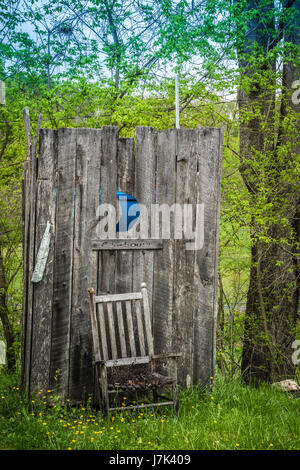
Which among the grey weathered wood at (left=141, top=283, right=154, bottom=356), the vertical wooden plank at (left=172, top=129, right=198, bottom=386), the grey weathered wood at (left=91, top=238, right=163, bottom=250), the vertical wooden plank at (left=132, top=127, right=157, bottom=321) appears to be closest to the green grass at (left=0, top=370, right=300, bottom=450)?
the vertical wooden plank at (left=172, top=129, right=198, bottom=386)

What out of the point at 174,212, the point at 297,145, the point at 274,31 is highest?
the point at 274,31

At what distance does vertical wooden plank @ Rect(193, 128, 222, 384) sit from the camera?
3938 millimetres

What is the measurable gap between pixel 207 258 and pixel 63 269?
1.28 m

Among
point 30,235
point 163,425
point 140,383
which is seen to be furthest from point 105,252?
point 163,425

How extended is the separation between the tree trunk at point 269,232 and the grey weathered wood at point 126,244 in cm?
273

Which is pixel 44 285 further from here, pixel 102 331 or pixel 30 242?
pixel 102 331

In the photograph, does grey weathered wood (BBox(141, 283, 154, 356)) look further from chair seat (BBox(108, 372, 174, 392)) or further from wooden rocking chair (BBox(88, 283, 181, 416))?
chair seat (BBox(108, 372, 174, 392))

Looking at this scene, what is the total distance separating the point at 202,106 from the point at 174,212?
3.44m

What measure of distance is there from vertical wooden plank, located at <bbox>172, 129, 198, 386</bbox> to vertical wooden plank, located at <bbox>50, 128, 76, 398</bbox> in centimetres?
92

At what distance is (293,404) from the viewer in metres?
3.97

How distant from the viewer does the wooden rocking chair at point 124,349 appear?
10.7 feet

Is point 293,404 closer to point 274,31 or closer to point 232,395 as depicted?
point 232,395

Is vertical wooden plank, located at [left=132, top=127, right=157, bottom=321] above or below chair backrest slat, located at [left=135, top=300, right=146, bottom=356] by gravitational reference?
above
